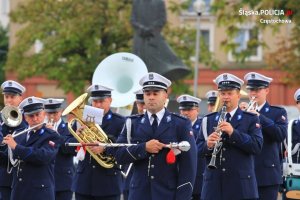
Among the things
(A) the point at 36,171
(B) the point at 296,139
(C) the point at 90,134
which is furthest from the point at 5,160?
(B) the point at 296,139

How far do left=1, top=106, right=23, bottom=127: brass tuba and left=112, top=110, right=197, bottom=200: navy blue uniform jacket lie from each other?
8.08 ft

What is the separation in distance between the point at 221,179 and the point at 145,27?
1049 centimetres

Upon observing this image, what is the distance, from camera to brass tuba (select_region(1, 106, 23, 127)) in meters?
12.9

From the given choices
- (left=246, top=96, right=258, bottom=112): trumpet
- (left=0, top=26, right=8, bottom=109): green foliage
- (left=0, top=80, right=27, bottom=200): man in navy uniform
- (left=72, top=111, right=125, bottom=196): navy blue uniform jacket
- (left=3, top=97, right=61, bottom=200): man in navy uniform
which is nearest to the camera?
(left=3, top=97, right=61, bottom=200): man in navy uniform

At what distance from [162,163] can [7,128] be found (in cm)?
325

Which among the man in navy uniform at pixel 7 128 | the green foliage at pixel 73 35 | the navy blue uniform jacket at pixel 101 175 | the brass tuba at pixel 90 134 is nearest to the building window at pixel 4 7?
the green foliage at pixel 73 35

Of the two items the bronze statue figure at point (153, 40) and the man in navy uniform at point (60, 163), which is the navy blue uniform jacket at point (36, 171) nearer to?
the man in navy uniform at point (60, 163)

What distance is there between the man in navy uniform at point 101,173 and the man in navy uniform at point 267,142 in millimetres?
1713

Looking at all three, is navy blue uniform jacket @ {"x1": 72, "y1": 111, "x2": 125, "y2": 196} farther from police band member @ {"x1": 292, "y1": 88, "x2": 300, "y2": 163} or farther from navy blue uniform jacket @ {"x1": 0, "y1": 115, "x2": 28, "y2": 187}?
police band member @ {"x1": 292, "y1": 88, "x2": 300, "y2": 163}

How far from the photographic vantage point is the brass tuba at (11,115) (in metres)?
12.9

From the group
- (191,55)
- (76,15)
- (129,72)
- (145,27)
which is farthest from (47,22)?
(129,72)

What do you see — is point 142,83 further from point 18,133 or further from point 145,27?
point 145,27

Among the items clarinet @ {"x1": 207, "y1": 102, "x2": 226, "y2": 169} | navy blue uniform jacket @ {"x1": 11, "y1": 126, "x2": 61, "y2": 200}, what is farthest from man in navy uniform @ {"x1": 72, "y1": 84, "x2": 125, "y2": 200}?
clarinet @ {"x1": 207, "y1": 102, "x2": 226, "y2": 169}

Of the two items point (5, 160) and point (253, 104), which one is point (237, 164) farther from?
point (5, 160)
